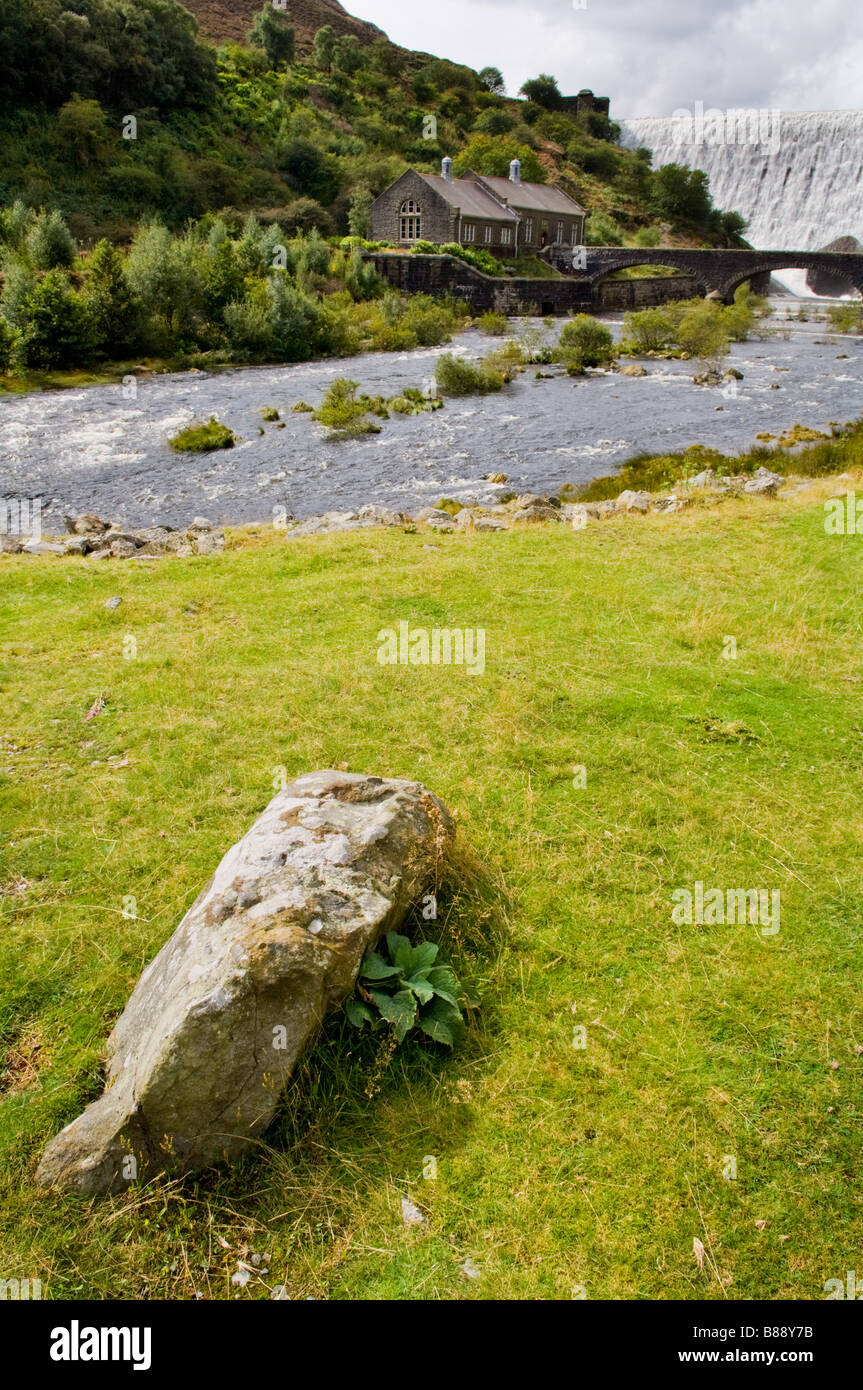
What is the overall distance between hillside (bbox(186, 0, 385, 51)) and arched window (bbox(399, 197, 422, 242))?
1756 inches

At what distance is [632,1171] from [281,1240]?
1.67 m

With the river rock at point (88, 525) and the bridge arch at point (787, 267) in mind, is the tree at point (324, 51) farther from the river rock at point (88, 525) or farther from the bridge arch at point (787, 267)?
the river rock at point (88, 525)

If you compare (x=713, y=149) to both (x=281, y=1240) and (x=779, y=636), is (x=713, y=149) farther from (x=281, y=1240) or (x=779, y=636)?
(x=281, y=1240)

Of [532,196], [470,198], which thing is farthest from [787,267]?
[532,196]

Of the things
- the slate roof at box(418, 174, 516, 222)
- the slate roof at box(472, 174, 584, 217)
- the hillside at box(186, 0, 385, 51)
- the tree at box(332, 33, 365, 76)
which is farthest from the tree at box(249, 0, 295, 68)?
the slate roof at box(418, 174, 516, 222)

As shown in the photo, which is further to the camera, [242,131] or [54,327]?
[242,131]

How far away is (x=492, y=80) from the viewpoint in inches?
4838

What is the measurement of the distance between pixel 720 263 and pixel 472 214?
18.7 meters

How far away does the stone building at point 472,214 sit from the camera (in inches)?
2442

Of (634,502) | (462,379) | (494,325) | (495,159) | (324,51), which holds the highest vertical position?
(324,51)

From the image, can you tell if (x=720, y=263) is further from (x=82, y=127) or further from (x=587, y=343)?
(x=82, y=127)

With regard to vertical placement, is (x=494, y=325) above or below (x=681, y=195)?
below

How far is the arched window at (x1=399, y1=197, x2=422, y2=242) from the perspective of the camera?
62.8 m

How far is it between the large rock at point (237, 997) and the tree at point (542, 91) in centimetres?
14501
